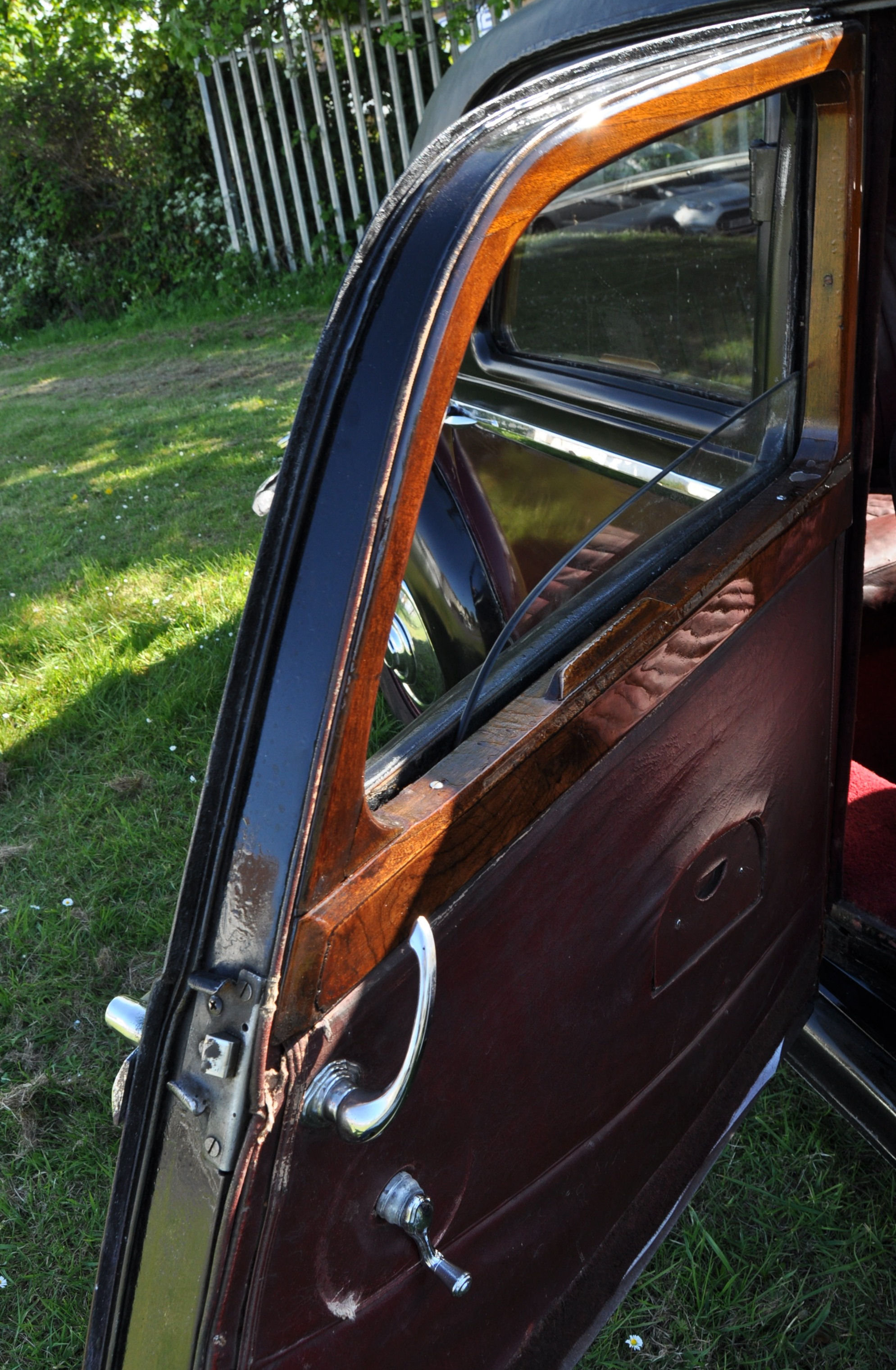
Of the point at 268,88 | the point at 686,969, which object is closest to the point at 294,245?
the point at 268,88

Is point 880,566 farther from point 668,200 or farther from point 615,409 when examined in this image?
point 668,200

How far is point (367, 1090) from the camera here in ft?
2.74

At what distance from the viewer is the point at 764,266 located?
1408 mm

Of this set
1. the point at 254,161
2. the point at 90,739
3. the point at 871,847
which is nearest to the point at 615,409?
the point at 871,847

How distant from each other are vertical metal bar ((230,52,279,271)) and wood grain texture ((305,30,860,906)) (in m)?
9.31

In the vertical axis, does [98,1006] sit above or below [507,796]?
below

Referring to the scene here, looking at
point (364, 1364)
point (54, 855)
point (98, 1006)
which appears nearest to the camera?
point (364, 1364)

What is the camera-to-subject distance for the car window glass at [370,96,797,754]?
4.31ft

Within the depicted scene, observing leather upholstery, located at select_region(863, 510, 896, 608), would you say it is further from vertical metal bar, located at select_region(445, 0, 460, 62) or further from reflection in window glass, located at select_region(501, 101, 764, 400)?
vertical metal bar, located at select_region(445, 0, 460, 62)

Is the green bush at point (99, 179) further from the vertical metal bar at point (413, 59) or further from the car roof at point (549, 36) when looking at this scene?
the car roof at point (549, 36)

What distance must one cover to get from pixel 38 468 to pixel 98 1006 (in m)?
4.66

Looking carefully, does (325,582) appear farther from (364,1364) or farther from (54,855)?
(54,855)

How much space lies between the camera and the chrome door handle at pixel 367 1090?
2.42 ft

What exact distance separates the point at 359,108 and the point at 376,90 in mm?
212
